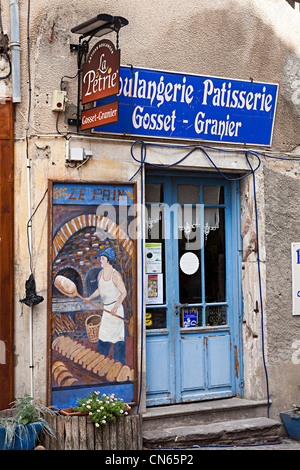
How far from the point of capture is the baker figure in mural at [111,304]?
19.5 feet

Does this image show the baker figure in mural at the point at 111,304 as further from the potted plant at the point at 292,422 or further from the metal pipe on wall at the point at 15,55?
the potted plant at the point at 292,422

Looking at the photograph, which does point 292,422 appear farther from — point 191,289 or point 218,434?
point 191,289

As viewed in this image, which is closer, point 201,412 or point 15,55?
point 15,55

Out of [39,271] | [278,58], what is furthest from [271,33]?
[39,271]

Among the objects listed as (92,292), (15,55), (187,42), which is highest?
(187,42)

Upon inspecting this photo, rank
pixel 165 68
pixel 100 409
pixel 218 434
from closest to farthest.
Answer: pixel 100 409, pixel 218 434, pixel 165 68

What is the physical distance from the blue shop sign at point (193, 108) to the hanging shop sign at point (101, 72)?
1.42 ft

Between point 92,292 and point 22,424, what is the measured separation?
4.68 ft

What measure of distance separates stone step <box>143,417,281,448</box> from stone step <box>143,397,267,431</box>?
67mm

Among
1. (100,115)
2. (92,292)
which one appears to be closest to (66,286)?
(92,292)

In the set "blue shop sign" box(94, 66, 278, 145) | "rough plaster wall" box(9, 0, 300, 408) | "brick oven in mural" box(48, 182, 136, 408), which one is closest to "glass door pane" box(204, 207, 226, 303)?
"rough plaster wall" box(9, 0, 300, 408)

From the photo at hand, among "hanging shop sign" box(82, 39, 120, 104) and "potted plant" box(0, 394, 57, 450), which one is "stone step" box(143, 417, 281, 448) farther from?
"hanging shop sign" box(82, 39, 120, 104)

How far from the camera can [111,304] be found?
6008mm

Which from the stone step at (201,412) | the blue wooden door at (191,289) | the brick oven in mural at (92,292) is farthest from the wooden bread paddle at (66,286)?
the stone step at (201,412)
